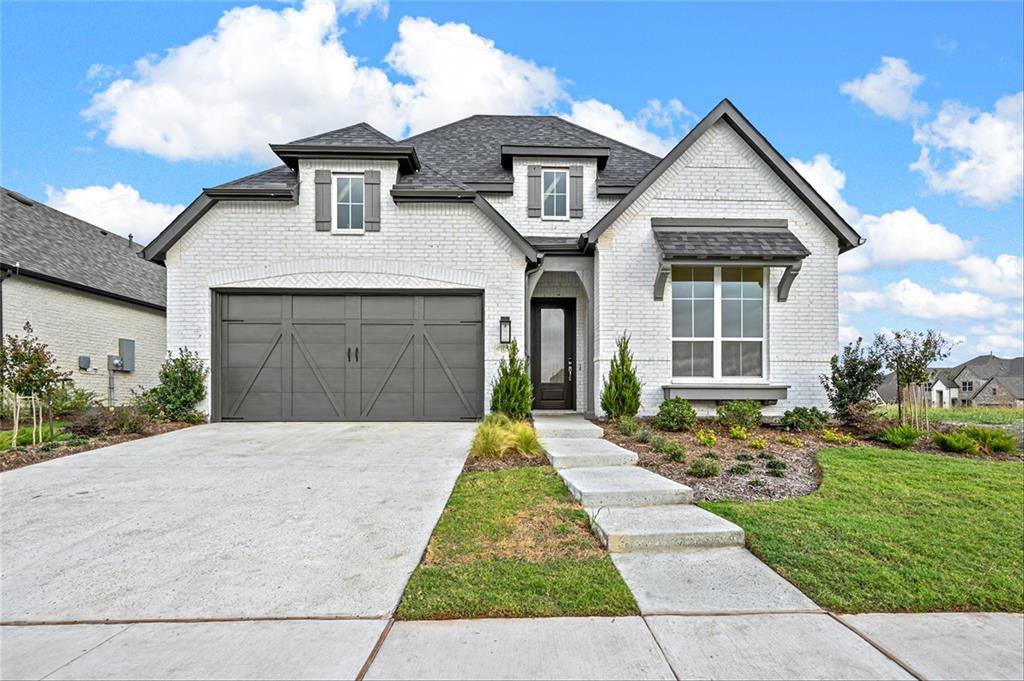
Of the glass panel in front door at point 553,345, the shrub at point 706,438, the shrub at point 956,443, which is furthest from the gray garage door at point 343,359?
the shrub at point 956,443

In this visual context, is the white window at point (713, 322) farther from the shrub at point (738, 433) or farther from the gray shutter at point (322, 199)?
the gray shutter at point (322, 199)

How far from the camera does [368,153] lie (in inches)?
443

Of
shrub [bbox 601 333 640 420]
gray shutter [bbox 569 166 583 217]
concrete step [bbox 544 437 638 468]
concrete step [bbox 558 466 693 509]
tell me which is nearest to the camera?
concrete step [bbox 558 466 693 509]

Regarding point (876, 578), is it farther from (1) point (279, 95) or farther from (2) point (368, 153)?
(1) point (279, 95)

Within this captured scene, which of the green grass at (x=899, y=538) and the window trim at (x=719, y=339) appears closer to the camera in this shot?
the green grass at (x=899, y=538)

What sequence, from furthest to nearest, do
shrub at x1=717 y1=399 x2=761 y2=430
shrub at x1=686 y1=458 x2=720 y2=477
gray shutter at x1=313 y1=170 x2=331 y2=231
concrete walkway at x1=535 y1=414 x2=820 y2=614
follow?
gray shutter at x1=313 y1=170 x2=331 y2=231
shrub at x1=717 y1=399 x2=761 y2=430
shrub at x1=686 y1=458 x2=720 y2=477
concrete walkway at x1=535 y1=414 x2=820 y2=614

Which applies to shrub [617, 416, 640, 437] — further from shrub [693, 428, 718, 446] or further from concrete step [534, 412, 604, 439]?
shrub [693, 428, 718, 446]

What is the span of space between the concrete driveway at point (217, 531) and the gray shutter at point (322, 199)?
516 cm

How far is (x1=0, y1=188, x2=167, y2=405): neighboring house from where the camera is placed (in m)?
13.7

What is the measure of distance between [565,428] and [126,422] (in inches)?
305

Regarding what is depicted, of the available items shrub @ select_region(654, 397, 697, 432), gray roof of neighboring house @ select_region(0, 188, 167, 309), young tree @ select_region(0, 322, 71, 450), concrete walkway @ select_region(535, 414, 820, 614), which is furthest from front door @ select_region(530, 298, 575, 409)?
gray roof of neighboring house @ select_region(0, 188, 167, 309)

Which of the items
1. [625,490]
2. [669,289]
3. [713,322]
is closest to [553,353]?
[669,289]

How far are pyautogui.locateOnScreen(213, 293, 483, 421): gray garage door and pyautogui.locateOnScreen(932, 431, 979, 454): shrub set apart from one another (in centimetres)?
791

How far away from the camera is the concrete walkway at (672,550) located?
3.34 m
